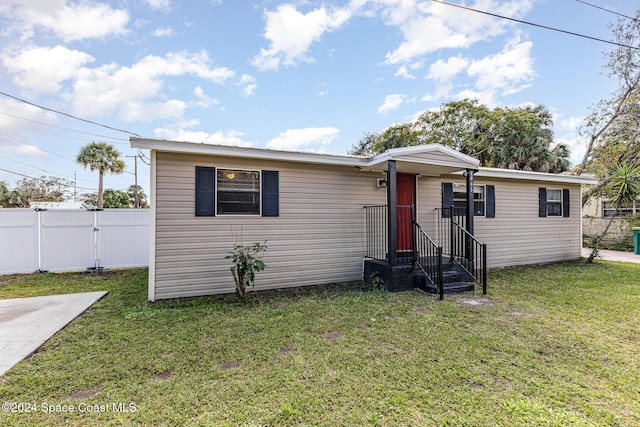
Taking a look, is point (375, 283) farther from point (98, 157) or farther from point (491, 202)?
point (98, 157)

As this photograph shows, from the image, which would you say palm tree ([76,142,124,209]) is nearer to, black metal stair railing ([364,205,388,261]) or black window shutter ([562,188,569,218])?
black metal stair railing ([364,205,388,261])

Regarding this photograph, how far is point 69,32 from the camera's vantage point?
8062mm

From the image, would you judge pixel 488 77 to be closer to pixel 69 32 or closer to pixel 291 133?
pixel 291 133

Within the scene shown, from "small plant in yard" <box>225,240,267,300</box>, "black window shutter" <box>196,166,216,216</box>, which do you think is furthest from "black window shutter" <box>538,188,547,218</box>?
"black window shutter" <box>196,166,216,216</box>

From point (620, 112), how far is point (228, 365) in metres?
18.7

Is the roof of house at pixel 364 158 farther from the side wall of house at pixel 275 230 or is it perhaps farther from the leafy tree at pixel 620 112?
the leafy tree at pixel 620 112

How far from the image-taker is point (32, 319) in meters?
3.91

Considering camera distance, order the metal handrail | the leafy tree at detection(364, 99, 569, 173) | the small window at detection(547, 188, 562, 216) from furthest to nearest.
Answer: the leafy tree at detection(364, 99, 569, 173) → the small window at detection(547, 188, 562, 216) → the metal handrail

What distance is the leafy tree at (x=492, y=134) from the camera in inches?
595

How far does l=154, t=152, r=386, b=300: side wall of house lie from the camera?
16.3ft

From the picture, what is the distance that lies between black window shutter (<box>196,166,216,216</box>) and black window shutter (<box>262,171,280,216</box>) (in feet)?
3.02

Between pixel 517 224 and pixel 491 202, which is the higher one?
pixel 491 202

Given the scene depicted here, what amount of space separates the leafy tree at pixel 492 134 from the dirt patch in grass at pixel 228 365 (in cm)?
1751

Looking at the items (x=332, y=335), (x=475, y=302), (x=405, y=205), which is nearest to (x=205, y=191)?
(x=332, y=335)
